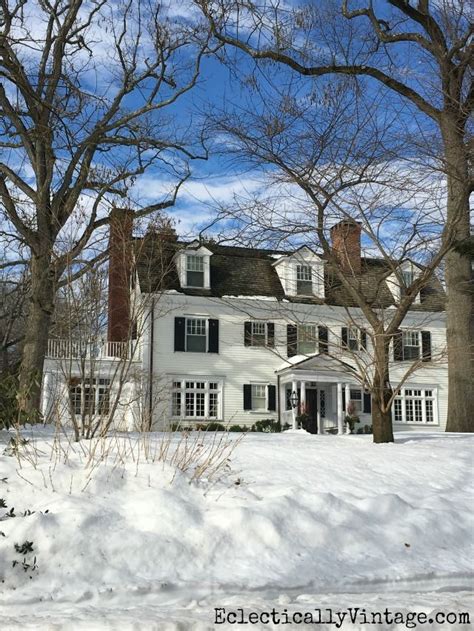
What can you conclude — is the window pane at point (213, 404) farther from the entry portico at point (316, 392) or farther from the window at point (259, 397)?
the entry portico at point (316, 392)

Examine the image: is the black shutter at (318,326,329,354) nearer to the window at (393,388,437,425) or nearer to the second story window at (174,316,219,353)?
the second story window at (174,316,219,353)

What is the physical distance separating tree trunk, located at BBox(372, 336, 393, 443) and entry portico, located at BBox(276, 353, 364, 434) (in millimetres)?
13685

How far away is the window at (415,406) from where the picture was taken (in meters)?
27.8

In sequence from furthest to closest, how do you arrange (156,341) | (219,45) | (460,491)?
(156,341), (219,45), (460,491)

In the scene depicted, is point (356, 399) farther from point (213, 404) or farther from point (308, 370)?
point (213, 404)

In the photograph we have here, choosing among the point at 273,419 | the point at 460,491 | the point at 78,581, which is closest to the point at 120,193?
the point at 460,491

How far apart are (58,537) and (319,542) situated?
218 cm

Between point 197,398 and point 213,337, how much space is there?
7.83 ft

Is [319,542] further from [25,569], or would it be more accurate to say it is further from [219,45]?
[219,45]

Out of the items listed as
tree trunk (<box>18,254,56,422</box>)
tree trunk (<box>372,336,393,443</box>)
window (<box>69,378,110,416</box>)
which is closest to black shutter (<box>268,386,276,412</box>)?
tree trunk (<box>18,254,56,422</box>)

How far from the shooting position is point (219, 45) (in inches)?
514

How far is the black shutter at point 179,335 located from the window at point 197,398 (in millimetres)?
1255

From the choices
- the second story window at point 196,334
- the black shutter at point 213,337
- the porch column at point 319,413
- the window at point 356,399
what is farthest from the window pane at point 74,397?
the window at point 356,399

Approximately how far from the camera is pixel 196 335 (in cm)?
2614
